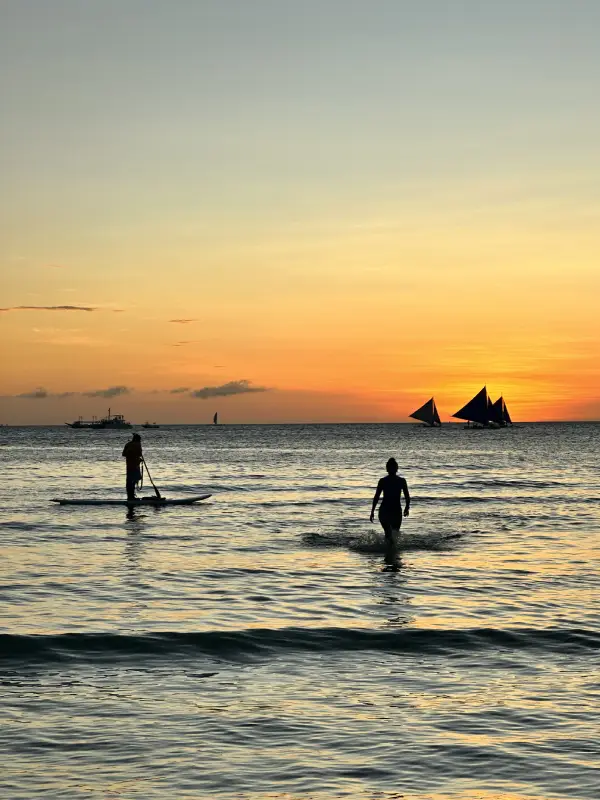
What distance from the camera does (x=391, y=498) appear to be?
22.6m

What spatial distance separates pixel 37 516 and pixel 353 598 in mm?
20259

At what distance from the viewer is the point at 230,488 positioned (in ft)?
174

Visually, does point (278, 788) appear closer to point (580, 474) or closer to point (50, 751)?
point (50, 751)

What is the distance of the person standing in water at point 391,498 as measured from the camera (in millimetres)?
21888

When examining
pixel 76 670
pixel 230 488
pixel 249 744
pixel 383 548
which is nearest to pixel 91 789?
pixel 249 744

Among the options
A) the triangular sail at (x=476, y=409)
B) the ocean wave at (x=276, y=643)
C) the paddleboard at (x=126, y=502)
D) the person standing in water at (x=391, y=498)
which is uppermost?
the triangular sail at (x=476, y=409)

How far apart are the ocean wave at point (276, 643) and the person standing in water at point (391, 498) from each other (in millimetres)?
7320

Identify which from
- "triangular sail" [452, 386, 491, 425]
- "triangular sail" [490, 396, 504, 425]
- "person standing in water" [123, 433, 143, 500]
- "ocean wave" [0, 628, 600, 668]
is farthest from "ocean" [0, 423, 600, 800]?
"triangular sail" [490, 396, 504, 425]

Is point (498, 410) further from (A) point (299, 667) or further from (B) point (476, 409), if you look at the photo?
(A) point (299, 667)

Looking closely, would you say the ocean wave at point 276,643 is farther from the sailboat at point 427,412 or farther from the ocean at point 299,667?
the sailboat at point 427,412

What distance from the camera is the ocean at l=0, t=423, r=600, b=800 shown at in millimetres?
8578

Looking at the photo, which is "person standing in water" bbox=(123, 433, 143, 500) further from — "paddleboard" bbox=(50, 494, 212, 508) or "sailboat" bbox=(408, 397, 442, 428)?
"sailboat" bbox=(408, 397, 442, 428)

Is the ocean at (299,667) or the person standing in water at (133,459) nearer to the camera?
the ocean at (299,667)

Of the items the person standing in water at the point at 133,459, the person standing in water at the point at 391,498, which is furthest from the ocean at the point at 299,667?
the person standing in water at the point at 133,459
